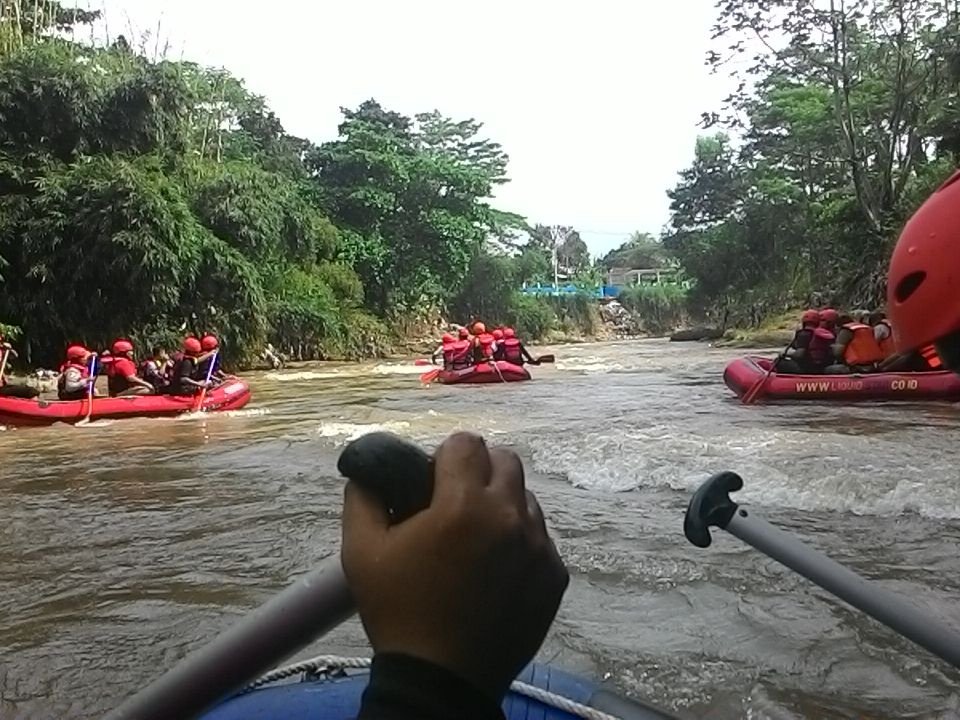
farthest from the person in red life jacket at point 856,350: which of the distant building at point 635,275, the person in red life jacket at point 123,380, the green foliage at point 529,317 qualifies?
the distant building at point 635,275

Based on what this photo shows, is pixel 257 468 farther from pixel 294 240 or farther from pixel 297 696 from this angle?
pixel 294 240

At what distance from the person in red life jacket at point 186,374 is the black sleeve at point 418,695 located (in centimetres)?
1015

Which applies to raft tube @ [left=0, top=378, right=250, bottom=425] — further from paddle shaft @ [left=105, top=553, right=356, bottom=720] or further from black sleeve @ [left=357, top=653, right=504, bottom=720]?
black sleeve @ [left=357, top=653, right=504, bottom=720]

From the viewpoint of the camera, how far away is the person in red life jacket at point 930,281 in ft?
2.70

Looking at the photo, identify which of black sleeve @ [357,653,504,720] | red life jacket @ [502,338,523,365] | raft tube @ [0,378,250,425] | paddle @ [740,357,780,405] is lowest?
raft tube @ [0,378,250,425]

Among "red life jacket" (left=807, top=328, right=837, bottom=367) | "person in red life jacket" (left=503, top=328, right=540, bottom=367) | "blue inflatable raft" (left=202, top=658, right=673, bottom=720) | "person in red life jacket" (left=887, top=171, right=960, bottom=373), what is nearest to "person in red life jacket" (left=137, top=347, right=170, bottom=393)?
"person in red life jacket" (left=503, top=328, right=540, bottom=367)

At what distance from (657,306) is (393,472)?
40186mm

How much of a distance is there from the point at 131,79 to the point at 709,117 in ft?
37.4

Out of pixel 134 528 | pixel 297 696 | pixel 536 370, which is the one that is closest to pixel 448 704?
pixel 297 696

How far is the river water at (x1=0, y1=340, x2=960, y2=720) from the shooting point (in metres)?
2.47

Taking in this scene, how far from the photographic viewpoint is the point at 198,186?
56.8 feet

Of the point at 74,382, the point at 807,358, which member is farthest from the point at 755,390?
the point at 74,382

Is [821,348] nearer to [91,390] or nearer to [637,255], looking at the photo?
[91,390]

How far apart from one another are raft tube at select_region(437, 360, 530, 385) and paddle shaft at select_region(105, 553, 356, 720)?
12484mm
